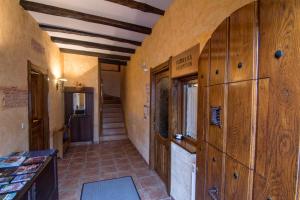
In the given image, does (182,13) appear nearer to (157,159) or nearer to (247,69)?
(247,69)

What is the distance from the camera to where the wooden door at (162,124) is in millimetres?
2898

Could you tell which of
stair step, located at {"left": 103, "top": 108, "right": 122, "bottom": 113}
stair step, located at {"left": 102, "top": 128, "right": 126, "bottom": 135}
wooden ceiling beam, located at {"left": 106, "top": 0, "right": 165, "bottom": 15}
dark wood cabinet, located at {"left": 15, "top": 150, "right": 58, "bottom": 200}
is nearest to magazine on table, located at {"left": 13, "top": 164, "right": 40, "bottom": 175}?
dark wood cabinet, located at {"left": 15, "top": 150, "right": 58, "bottom": 200}

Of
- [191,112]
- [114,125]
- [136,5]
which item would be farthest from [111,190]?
[114,125]

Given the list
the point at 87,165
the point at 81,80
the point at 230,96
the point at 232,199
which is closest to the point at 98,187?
the point at 87,165

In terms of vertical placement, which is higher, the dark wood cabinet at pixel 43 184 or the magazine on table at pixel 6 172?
the magazine on table at pixel 6 172

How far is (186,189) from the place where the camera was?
6.53 feet

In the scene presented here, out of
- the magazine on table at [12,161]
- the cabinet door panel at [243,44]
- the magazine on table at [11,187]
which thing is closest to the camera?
the cabinet door panel at [243,44]

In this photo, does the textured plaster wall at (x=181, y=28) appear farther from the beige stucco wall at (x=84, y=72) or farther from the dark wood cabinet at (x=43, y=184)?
the beige stucco wall at (x=84, y=72)

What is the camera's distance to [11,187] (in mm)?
1340

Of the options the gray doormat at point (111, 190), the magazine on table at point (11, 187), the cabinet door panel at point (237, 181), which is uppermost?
the cabinet door panel at point (237, 181)

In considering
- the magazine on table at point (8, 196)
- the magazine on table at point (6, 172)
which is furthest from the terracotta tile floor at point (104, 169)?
the magazine on table at point (8, 196)

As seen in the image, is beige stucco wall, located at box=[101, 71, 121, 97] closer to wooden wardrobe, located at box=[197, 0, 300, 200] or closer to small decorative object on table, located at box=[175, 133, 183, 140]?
small decorative object on table, located at box=[175, 133, 183, 140]

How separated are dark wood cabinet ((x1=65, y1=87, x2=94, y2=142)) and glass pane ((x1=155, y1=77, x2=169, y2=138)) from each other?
3.22m

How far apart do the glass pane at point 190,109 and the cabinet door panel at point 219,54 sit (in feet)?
3.09
